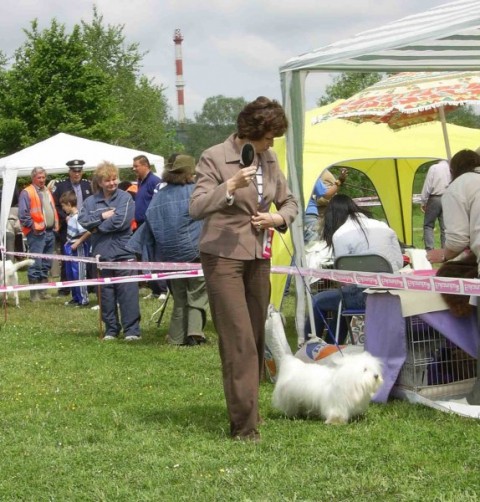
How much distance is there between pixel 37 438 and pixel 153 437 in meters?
0.71

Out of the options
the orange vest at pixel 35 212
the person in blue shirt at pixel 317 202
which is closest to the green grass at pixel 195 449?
the person in blue shirt at pixel 317 202

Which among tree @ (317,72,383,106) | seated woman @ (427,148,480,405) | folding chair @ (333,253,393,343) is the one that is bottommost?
folding chair @ (333,253,393,343)

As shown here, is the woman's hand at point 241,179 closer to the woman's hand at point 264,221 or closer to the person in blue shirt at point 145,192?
the woman's hand at point 264,221

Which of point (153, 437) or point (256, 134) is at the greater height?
point (256, 134)

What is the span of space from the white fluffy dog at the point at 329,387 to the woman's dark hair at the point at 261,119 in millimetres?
1420

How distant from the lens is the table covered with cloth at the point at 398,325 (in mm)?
6578

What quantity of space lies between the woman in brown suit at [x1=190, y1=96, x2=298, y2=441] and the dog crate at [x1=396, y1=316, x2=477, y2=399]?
1.54 meters

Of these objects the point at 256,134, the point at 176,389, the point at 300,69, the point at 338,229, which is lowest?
the point at 176,389

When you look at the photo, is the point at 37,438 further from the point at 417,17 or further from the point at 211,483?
the point at 417,17

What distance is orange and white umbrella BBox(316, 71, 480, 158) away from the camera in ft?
29.4

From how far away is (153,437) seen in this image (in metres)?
5.86

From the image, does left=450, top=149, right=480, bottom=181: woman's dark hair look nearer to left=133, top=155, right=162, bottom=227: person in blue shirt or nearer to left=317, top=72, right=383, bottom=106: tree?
left=133, top=155, right=162, bottom=227: person in blue shirt

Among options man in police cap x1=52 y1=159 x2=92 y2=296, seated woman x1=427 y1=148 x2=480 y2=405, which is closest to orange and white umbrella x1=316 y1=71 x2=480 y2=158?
seated woman x1=427 y1=148 x2=480 y2=405

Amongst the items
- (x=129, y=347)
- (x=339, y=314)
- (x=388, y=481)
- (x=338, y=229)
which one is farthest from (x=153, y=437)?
(x=129, y=347)
